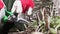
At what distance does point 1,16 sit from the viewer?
900 mm

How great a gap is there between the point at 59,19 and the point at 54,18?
0.03 meters

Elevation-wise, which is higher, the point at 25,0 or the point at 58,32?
the point at 25,0

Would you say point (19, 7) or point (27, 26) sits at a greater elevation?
point (19, 7)

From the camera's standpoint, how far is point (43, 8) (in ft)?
3.24

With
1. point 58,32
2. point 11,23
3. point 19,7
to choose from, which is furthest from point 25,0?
point 58,32

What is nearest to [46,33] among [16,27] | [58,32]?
[58,32]

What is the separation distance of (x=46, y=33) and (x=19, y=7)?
0.22 meters

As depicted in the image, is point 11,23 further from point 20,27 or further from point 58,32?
point 58,32

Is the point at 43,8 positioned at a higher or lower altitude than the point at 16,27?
higher

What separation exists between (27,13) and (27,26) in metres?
0.09

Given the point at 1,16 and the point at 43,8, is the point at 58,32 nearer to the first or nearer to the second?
the point at 43,8

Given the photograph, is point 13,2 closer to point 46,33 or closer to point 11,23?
point 11,23

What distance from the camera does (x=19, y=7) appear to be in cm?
94

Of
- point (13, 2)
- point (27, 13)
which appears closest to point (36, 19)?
point (27, 13)
